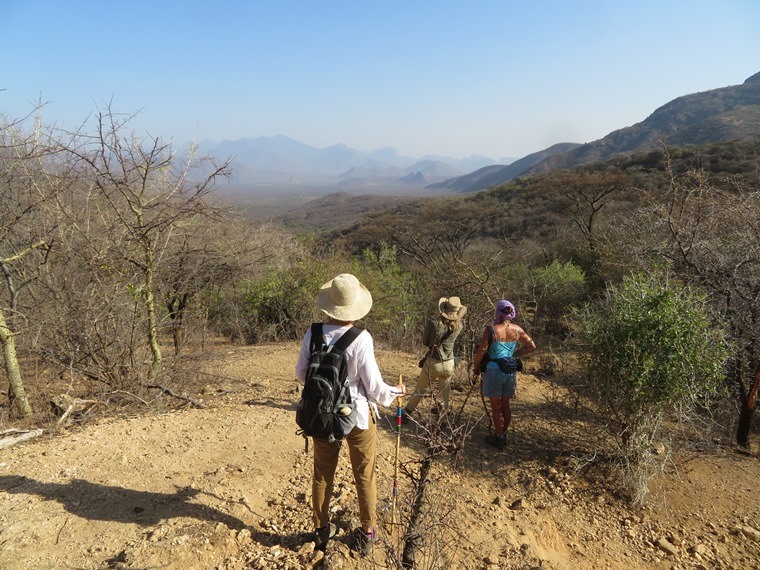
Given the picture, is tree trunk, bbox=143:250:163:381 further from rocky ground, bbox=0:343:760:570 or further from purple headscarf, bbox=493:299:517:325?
purple headscarf, bbox=493:299:517:325

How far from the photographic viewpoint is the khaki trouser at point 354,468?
2.63 meters

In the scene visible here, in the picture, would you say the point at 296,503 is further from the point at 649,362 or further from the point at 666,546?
the point at 649,362

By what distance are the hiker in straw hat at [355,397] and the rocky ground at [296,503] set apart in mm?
196

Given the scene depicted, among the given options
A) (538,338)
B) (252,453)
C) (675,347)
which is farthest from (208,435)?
(538,338)

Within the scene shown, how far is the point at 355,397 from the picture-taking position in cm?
258

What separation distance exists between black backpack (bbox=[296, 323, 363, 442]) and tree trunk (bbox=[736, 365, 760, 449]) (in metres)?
4.46

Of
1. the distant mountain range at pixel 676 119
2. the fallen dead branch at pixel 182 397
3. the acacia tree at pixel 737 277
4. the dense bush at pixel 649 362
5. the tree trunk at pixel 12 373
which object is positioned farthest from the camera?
the distant mountain range at pixel 676 119

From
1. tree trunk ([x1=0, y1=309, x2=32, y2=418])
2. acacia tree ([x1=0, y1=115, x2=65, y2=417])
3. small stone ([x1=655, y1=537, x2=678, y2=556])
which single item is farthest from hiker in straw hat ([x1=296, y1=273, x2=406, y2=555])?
tree trunk ([x1=0, y1=309, x2=32, y2=418])

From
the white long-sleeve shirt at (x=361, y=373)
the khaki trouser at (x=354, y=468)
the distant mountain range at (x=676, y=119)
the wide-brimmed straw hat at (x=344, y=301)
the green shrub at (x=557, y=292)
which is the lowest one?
the green shrub at (x=557, y=292)

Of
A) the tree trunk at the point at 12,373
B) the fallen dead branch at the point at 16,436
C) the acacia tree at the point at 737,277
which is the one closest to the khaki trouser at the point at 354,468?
the fallen dead branch at the point at 16,436

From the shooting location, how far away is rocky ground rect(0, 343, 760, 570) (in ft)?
8.99

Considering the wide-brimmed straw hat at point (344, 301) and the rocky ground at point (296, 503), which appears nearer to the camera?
the wide-brimmed straw hat at point (344, 301)

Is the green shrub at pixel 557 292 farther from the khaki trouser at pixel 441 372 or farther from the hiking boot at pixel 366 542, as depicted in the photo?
the hiking boot at pixel 366 542

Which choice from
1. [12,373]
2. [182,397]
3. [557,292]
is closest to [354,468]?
[182,397]
